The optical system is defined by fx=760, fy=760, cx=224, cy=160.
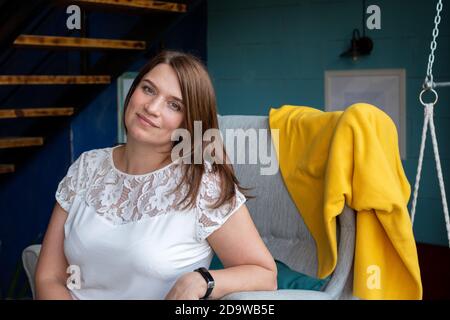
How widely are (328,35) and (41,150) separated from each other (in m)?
1.84

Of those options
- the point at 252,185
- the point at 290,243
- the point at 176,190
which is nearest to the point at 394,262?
the point at 290,243

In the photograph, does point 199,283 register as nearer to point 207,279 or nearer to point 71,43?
point 207,279

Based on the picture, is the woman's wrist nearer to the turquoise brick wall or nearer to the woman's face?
the woman's face

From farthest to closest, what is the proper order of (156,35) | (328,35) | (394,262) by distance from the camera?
(328,35) < (156,35) < (394,262)

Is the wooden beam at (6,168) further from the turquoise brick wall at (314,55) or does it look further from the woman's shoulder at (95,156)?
the woman's shoulder at (95,156)

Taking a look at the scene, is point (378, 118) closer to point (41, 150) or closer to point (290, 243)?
point (290, 243)

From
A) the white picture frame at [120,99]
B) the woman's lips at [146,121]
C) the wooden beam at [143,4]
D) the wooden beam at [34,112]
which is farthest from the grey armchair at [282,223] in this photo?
the white picture frame at [120,99]

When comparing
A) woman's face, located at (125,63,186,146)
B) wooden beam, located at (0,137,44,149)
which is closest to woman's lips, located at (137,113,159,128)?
woman's face, located at (125,63,186,146)

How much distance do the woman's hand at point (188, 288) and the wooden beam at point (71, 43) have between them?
1.84 m

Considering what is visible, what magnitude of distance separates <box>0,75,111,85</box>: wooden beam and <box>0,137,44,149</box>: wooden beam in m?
0.40

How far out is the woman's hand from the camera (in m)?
1.76

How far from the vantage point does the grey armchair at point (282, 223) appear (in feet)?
8.21

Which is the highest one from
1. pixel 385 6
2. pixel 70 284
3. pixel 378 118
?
pixel 385 6
